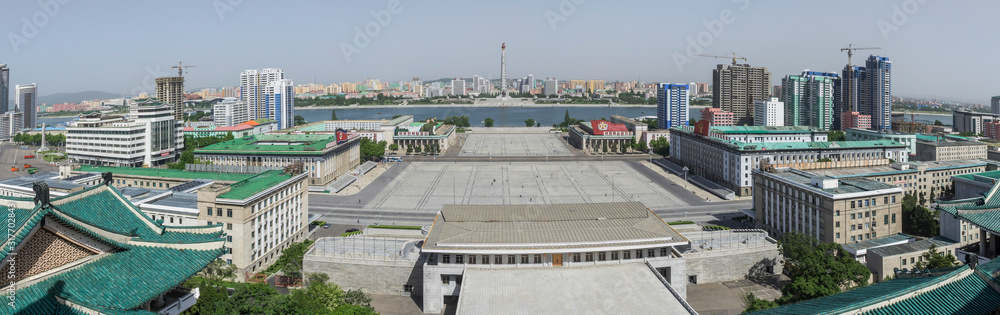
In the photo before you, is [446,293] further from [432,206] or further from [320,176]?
[320,176]

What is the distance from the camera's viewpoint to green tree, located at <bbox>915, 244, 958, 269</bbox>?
22312mm

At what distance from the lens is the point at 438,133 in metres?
82.2

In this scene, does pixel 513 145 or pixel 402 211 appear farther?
pixel 513 145

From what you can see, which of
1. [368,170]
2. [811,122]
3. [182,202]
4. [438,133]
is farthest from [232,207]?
[811,122]

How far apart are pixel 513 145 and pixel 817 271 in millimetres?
64202

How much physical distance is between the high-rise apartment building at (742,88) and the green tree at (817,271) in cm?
8053

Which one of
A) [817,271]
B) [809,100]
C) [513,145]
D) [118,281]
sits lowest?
[817,271]

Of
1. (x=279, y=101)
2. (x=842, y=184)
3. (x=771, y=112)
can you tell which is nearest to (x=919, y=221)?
(x=842, y=184)

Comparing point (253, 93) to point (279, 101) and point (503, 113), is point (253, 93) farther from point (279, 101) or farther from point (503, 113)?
point (503, 113)

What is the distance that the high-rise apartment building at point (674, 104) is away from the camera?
3720 inches

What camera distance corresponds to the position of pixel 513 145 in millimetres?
84875

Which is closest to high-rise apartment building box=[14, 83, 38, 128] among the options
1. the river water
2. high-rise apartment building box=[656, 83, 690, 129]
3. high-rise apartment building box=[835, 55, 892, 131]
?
the river water


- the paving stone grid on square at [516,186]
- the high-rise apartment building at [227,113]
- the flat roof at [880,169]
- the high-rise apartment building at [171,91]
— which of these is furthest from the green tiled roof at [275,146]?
the high-rise apartment building at [227,113]

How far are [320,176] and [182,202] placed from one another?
74.1ft
